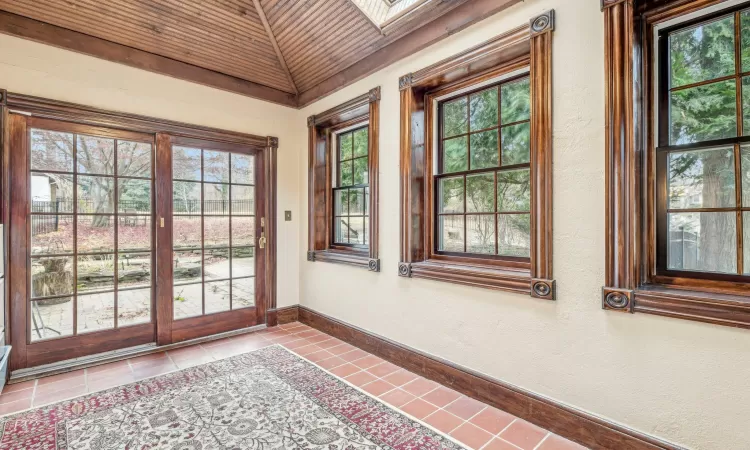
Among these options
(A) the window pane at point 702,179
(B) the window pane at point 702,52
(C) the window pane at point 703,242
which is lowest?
(C) the window pane at point 703,242

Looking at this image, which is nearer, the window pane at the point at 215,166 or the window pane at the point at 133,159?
the window pane at the point at 133,159

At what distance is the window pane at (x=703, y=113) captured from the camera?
5.62 ft

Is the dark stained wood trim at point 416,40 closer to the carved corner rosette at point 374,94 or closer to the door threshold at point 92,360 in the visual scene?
the carved corner rosette at point 374,94

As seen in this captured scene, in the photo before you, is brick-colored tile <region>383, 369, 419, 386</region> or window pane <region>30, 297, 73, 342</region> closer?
brick-colored tile <region>383, 369, 419, 386</region>

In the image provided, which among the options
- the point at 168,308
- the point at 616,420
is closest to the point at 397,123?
the point at 616,420

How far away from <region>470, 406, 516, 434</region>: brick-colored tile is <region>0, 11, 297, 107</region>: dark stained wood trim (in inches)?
145

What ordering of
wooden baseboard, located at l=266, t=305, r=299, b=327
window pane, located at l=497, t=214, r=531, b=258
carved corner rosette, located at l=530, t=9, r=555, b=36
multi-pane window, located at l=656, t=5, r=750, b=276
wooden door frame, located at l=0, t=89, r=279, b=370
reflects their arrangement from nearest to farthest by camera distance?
multi-pane window, located at l=656, t=5, r=750, b=276 → carved corner rosette, located at l=530, t=9, r=555, b=36 → window pane, located at l=497, t=214, r=531, b=258 → wooden door frame, located at l=0, t=89, r=279, b=370 → wooden baseboard, located at l=266, t=305, r=299, b=327

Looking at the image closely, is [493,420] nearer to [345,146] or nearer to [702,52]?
[702,52]

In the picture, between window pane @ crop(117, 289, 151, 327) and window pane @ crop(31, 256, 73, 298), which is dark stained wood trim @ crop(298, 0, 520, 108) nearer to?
window pane @ crop(117, 289, 151, 327)

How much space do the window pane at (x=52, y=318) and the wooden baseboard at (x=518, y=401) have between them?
2.48 meters

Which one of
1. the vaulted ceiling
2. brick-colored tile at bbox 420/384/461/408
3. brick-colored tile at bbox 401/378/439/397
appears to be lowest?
brick-colored tile at bbox 420/384/461/408

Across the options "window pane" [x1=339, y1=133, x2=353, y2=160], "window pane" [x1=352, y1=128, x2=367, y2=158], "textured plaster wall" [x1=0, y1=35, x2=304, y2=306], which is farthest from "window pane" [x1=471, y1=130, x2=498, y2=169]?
"textured plaster wall" [x1=0, y1=35, x2=304, y2=306]

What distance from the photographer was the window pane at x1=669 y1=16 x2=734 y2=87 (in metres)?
1.73

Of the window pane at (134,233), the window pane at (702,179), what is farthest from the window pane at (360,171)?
the window pane at (702,179)
